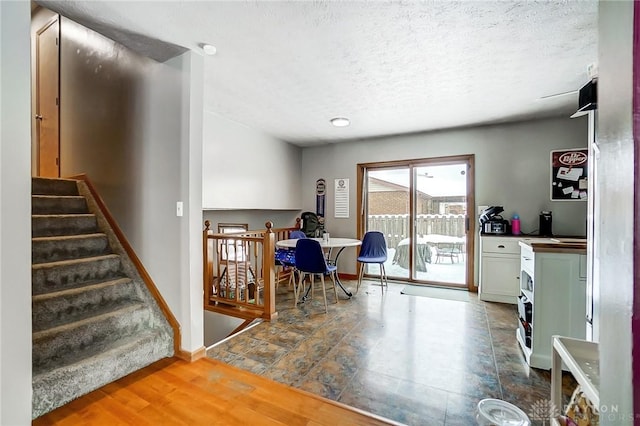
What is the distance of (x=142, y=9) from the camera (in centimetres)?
169

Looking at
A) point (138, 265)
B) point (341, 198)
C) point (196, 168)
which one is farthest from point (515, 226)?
point (138, 265)

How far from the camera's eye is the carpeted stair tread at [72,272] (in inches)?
82.7

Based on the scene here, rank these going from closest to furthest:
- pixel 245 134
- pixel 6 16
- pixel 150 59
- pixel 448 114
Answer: pixel 6 16
pixel 150 59
pixel 448 114
pixel 245 134

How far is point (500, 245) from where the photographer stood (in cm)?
365

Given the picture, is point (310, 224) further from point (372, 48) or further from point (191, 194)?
point (372, 48)

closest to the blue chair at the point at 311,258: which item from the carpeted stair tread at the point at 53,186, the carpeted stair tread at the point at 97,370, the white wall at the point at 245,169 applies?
the white wall at the point at 245,169

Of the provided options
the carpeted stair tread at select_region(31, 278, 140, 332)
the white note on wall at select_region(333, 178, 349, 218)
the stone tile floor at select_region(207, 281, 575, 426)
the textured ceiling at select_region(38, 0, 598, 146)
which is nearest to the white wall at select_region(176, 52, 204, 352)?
the textured ceiling at select_region(38, 0, 598, 146)

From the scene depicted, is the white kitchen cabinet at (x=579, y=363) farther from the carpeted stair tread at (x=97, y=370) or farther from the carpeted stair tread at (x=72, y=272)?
the carpeted stair tread at (x=72, y=272)

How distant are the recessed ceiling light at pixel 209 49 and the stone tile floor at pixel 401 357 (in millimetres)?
2406

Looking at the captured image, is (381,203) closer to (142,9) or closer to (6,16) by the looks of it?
(142,9)

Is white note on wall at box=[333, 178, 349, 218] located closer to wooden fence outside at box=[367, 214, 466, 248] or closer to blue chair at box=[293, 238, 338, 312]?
wooden fence outside at box=[367, 214, 466, 248]

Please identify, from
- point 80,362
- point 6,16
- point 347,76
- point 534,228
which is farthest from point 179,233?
point 534,228

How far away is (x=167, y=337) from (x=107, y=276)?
0.83 m

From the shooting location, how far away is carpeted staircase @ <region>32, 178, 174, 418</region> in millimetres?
1759
